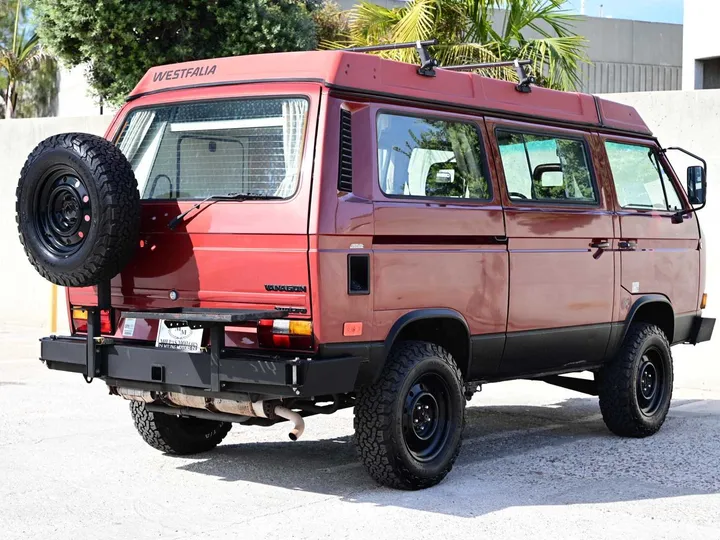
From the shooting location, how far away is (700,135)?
36.7 ft

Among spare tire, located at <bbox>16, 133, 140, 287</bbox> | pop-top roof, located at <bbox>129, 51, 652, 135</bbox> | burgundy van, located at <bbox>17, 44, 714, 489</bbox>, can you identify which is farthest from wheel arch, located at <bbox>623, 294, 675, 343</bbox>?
spare tire, located at <bbox>16, 133, 140, 287</bbox>

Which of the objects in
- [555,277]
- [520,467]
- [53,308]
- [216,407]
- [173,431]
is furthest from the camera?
[53,308]

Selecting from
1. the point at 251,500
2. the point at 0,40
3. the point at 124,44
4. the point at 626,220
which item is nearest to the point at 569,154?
the point at 626,220

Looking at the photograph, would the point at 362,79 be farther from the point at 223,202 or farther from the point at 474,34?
the point at 474,34

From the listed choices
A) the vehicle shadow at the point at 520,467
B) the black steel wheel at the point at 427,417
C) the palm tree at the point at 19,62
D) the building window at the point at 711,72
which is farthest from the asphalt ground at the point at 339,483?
the palm tree at the point at 19,62

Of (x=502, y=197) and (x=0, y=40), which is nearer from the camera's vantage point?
(x=502, y=197)

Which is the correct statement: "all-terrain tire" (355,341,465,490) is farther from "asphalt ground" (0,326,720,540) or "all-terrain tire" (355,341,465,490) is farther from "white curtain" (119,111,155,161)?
"white curtain" (119,111,155,161)

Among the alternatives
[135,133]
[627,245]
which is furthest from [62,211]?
[627,245]

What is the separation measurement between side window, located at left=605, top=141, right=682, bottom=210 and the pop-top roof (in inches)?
28.2

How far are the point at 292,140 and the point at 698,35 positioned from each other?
61.6ft

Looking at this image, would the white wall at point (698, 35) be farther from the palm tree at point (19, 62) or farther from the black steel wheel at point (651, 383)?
the palm tree at point (19, 62)

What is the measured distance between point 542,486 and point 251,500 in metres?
1.72

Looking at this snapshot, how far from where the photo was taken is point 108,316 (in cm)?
655

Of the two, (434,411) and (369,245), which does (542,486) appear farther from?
A: (369,245)
